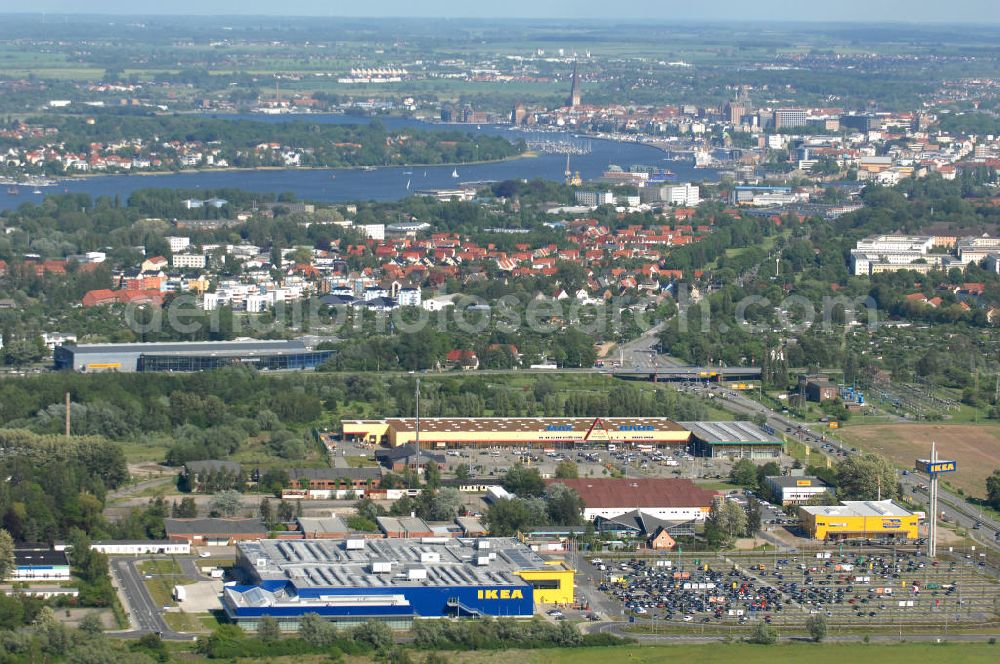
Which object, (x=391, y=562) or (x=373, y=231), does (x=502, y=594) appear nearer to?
(x=391, y=562)

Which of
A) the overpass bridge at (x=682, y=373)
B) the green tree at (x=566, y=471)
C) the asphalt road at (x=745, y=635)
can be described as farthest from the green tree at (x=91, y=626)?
the overpass bridge at (x=682, y=373)

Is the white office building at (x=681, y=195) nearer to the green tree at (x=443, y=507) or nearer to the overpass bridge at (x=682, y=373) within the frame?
the overpass bridge at (x=682, y=373)

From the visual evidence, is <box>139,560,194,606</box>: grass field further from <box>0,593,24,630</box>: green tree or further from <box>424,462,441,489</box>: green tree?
<box>424,462,441,489</box>: green tree

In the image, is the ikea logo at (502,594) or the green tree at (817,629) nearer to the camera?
the green tree at (817,629)

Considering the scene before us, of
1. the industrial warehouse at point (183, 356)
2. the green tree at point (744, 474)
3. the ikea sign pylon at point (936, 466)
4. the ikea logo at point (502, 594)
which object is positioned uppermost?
the ikea sign pylon at point (936, 466)

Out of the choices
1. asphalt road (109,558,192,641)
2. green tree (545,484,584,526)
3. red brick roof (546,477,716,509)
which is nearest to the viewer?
asphalt road (109,558,192,641)

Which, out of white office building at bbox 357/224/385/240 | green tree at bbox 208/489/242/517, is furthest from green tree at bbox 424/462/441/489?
white office building at bbox 357/224/385/240

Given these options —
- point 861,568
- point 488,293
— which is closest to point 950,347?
point 488,293

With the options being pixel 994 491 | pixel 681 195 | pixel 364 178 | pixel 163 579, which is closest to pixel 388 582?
pixel 163 579
